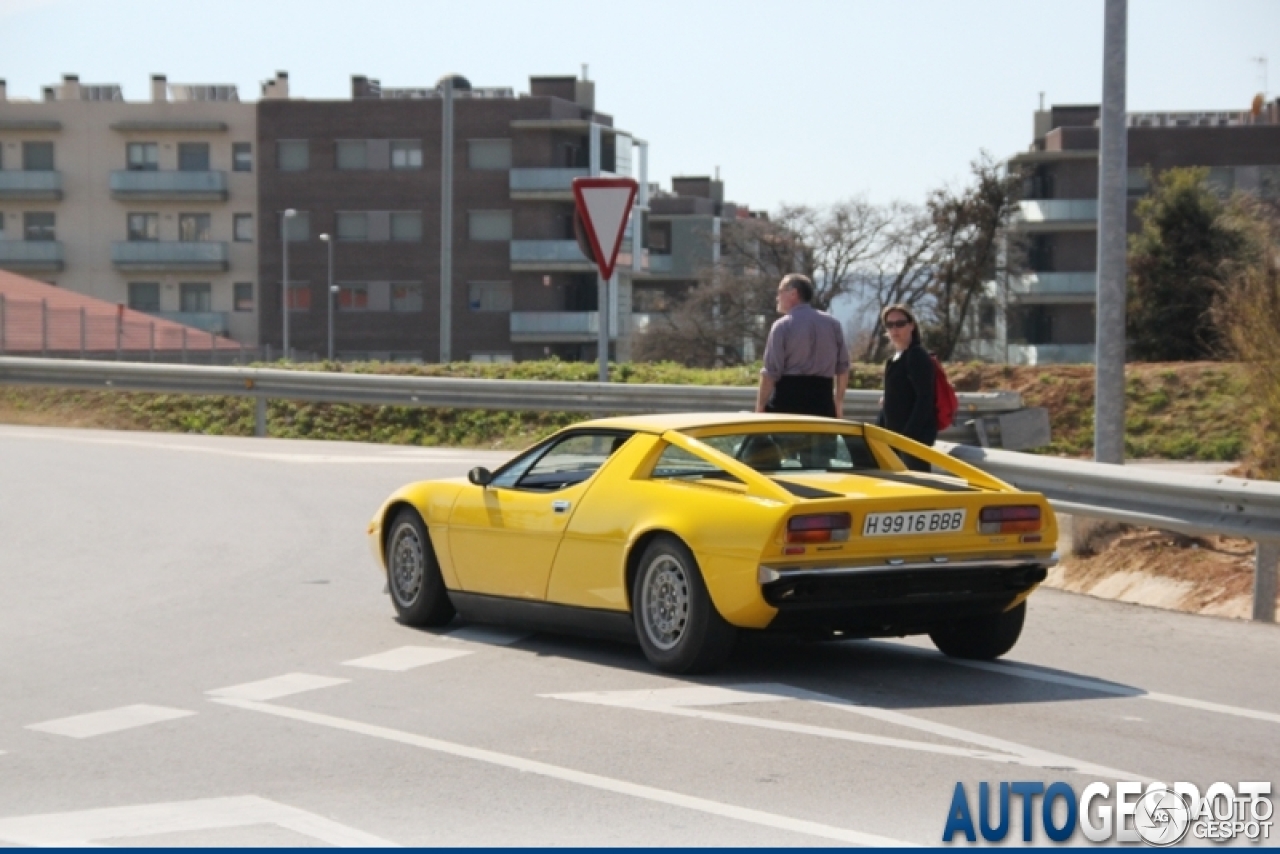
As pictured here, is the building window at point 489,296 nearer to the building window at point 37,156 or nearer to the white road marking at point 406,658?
the building window at point 37,156

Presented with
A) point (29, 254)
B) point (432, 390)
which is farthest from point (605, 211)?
point (29, 254)

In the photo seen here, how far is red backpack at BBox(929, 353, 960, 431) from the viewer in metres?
12.9

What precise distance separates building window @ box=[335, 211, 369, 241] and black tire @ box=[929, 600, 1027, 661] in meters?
78.1

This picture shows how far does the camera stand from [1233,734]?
24.6ft

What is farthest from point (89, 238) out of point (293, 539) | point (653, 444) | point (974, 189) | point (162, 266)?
point (653, 444)

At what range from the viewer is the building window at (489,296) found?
8488 centimetres

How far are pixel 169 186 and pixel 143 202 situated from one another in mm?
1541

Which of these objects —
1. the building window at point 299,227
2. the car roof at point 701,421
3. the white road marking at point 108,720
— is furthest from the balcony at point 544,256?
the white road marking at point 108,720

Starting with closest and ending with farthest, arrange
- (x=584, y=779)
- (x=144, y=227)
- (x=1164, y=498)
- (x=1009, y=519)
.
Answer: (x=584, y=779) → (x=1009, y=519) → (x=1164, y=498) → (x=144, y=227)

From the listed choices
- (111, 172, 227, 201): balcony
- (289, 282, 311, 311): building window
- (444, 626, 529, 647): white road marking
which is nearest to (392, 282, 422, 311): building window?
(289, 282, 311, 311): building window

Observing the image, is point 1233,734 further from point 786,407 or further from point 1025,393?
point 1025,393

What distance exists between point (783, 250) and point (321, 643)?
216 feet

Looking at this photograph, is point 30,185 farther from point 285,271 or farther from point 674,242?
point 674,242

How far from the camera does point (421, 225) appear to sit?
85.2 meters
